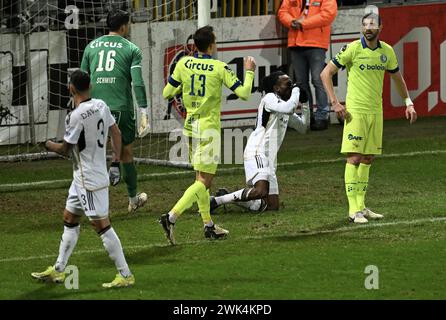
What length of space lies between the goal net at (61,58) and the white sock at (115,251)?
7.90 m

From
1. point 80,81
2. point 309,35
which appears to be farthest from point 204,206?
point 309,35

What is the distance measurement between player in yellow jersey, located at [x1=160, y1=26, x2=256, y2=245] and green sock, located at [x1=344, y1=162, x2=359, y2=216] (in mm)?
1488

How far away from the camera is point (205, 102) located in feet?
45.6

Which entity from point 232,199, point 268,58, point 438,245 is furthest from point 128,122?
point 268,58

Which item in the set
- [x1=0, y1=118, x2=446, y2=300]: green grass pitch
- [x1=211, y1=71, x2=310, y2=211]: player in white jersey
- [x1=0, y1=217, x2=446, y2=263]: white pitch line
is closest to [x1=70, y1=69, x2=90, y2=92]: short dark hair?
[x1=0, y1=118, x2=446, y2=300]: green grass pitch

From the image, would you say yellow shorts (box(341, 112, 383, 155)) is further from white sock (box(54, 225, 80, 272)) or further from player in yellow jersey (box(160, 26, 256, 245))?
white sock (box(54, 225, 80, 272))

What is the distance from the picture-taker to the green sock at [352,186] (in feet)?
47.9

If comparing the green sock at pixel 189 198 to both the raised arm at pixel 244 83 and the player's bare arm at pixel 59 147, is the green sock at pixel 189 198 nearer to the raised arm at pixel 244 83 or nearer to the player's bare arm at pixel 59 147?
the raised arm at pixel 244 83

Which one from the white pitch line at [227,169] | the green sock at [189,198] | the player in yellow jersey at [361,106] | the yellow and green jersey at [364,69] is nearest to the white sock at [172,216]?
the green sock at [189,198]

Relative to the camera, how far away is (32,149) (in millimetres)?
19688

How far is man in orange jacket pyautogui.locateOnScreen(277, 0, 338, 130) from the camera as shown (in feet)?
68.6

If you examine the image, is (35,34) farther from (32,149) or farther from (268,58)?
(268,58)

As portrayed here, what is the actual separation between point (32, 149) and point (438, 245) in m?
8.00

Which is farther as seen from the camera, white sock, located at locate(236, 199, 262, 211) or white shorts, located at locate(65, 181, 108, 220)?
white sock, located at locate(236, 199, 262, 211)
